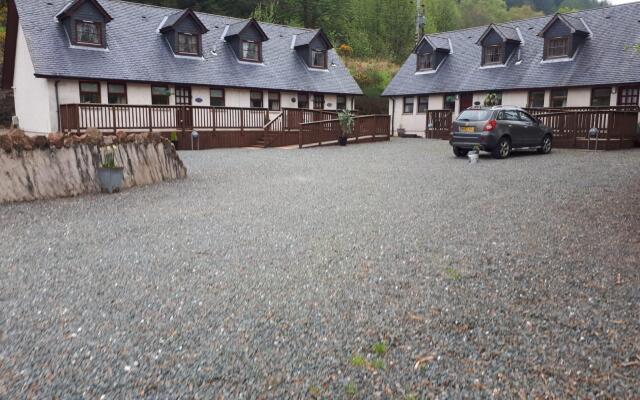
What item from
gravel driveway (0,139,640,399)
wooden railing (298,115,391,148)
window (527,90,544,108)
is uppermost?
window (527,90,544,108)

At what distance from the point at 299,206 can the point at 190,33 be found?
20.9 metres

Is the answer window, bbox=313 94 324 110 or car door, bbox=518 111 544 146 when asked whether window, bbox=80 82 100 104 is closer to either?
window, bbox=313 94 324 110

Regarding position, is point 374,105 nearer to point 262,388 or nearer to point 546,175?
point 546,175

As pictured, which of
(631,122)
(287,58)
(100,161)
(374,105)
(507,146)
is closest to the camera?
(100,161)

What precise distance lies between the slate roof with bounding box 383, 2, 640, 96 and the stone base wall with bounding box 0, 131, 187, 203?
21.4 metres

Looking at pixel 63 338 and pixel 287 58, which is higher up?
pixel 287 58

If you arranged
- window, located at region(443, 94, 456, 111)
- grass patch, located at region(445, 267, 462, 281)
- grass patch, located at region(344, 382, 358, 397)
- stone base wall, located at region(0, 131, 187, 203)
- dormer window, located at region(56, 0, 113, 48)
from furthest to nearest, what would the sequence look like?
window, located at region(443, 94, 456, 111) → dormer window, located at region(56, 0, 113, 48) → stone base wall, located at region(0, 131, 187, 203) → grass patch, located at region(445, 267, 462, 281) → grass patch, located at region(344, 382, 358, 397)

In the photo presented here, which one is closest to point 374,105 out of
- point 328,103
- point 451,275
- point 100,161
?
point 328,103

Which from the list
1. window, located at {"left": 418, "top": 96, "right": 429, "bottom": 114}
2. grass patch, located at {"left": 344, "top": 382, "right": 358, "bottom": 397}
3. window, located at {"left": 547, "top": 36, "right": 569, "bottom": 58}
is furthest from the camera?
window, located at {"left": 418, "top": 96, "right": 429, "bottom": 114}

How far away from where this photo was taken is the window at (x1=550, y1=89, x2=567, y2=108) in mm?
25453

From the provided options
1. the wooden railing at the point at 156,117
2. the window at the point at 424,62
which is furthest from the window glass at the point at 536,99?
the wooden railing at the point at 156,117

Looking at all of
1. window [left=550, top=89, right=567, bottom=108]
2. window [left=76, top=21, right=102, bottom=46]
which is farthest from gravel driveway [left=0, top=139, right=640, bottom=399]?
window [left=550, top=89, right=567, bottom=108]

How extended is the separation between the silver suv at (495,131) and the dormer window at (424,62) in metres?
15.5

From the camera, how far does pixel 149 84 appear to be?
24328 mm
